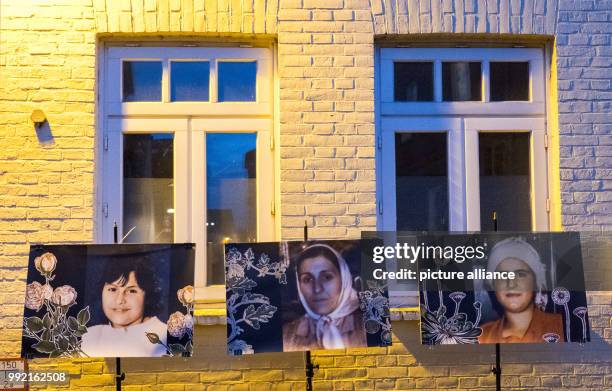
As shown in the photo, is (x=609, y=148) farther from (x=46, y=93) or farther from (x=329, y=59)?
(x=46, y=93)

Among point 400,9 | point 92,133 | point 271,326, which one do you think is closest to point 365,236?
point 271,326

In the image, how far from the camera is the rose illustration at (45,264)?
443 centimetres

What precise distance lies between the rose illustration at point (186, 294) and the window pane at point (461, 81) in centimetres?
216

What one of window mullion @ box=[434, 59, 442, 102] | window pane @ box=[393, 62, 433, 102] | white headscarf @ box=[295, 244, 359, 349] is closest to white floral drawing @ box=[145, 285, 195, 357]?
white headscarf @ box=[295, 244, 359, 349]

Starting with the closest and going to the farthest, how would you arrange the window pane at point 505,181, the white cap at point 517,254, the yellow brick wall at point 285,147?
the white cap at point 517,254 < the yellow brick wall at point 285,147 < the window pane at point 505,181

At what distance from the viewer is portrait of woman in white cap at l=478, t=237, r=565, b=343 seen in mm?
Result: 4602

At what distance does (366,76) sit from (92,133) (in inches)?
70.9

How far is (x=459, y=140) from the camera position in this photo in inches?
208

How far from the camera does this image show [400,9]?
5.18 m

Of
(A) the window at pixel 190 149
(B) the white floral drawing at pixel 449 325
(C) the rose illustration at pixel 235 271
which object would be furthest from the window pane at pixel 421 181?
(C) the rose illustration at pixel 235 271

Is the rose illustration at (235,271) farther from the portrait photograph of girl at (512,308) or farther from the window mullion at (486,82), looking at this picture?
the window mullion at (486,82)

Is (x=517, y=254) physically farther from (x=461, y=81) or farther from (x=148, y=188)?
(x=148, y=188)

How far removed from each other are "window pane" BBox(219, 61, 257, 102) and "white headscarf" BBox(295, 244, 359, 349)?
50.8 inches

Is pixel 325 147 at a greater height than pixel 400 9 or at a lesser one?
lesser
